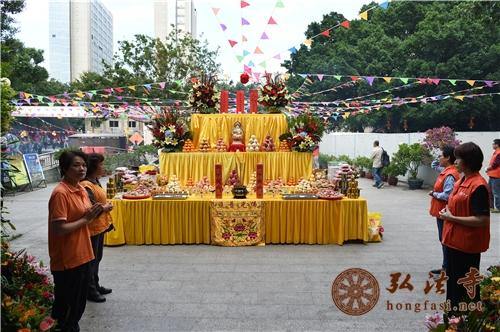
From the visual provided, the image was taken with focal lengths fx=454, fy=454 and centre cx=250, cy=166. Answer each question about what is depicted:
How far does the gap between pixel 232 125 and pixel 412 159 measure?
7243mm

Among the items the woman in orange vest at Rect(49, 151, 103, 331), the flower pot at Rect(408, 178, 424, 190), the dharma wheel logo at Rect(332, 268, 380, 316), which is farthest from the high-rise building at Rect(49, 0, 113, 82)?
the woman in orange vest at Rect(49, 151, 103, 331)

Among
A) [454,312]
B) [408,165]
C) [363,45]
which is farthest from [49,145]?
[454,312]

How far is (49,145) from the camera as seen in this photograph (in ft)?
109

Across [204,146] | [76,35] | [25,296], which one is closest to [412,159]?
[204,146]

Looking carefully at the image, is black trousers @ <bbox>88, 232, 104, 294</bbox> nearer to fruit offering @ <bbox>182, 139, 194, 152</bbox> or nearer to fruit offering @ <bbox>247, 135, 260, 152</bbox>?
fruit offering @ <bbox>182, 139, 194, 152</bbox>

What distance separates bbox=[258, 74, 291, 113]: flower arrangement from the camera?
8766 mm

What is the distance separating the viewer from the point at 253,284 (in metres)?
4.95

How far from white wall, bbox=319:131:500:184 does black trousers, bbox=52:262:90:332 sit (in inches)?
425

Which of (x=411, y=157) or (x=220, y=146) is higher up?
(x=220, y=146)

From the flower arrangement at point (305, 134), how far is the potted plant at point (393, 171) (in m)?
6.89

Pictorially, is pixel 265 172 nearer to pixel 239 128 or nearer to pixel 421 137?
pixel 239 128

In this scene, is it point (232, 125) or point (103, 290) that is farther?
point (232, 125)

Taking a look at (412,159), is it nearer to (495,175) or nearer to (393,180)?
(393,180)

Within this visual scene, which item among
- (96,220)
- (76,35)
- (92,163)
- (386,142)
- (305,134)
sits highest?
(76,35)
